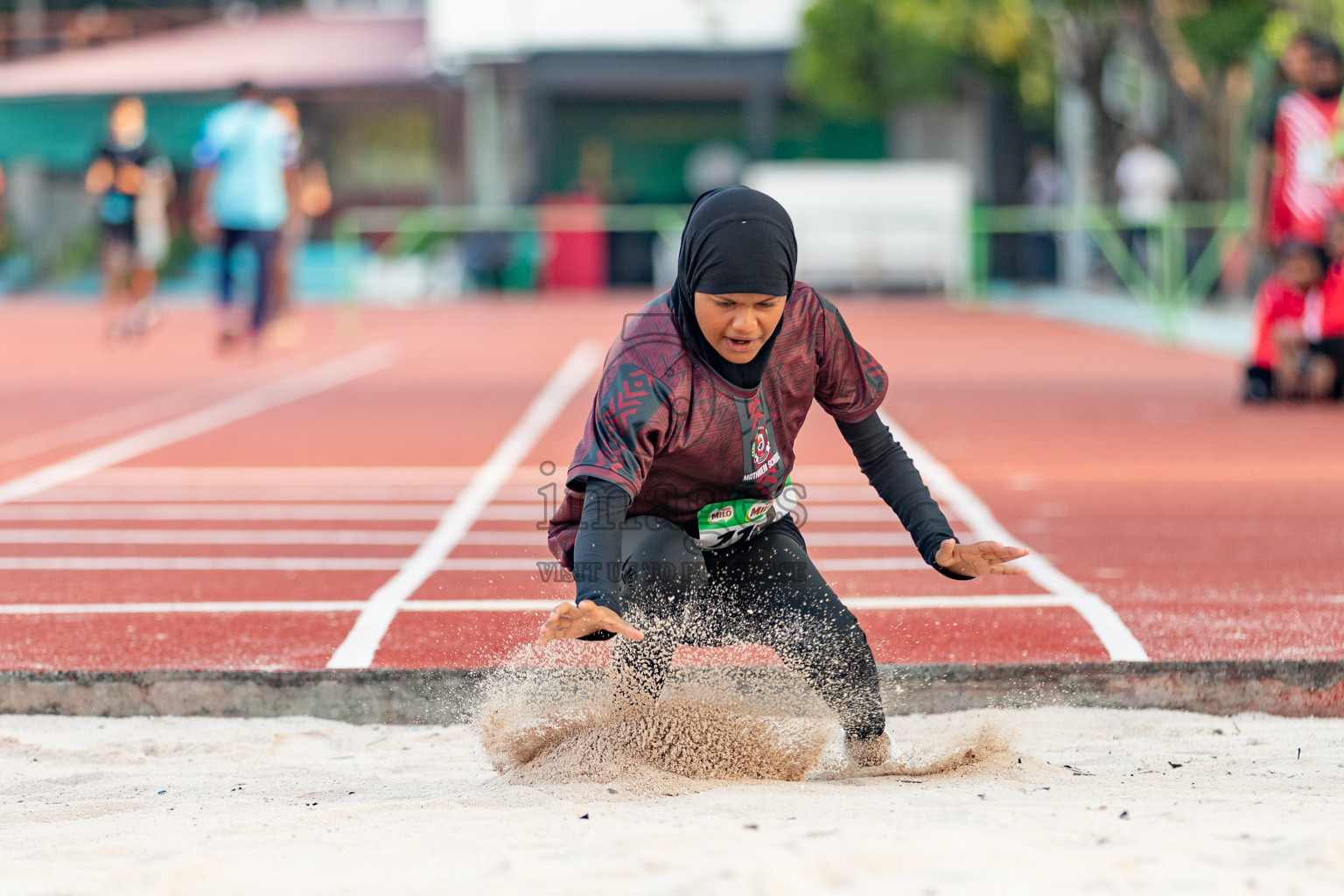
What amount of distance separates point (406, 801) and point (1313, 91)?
29.4 feet

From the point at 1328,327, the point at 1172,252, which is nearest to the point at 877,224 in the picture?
the point at 1172,252

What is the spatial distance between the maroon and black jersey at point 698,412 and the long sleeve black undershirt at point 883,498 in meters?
0.04

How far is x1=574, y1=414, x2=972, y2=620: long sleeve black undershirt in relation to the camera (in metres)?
3.71

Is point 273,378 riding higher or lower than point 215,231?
lower

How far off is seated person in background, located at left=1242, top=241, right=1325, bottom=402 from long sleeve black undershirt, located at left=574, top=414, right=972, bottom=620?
25.7 feet

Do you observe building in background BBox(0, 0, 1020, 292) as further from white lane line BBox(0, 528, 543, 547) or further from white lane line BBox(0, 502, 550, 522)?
white lane line BBox(0, 528, 543, 547)

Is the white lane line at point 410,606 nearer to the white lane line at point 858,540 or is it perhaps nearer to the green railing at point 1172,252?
the white lane line at point 858,540

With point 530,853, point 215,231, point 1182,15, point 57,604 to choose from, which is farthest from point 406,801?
point 1182,15

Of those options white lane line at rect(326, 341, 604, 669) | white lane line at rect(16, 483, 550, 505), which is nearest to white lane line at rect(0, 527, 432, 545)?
white lane line at rect(326, 341, 604, 669)

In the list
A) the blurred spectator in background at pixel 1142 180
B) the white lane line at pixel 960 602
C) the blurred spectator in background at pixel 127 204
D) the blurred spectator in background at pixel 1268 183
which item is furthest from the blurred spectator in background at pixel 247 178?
the blurred spectator in background at pixel 1142 180

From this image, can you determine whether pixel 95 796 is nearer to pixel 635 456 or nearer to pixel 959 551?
pixel 635 456

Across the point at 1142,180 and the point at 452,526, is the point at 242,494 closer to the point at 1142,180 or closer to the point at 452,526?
the point at 452,526

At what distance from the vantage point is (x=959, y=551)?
3945 mm

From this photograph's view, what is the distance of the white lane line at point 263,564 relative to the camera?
6.58 meters
